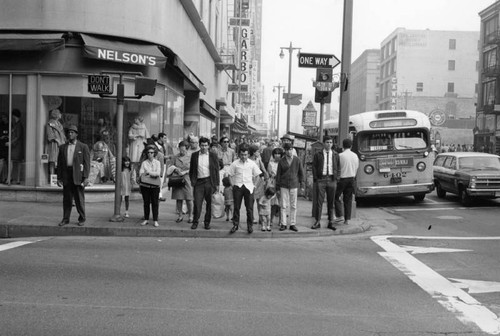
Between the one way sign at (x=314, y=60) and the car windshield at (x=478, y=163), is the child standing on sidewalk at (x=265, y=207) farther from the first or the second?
the car windshield at (x=478, y=163)

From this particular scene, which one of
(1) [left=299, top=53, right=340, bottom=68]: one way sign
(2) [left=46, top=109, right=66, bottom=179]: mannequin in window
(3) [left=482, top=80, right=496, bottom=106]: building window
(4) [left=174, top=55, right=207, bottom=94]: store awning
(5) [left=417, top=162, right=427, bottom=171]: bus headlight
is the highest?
(3) [left=482, top=80, right=496, bottom=106]: building window

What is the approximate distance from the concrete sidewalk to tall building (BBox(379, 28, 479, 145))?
280ft

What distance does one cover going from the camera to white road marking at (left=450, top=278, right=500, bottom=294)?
6.72 meters

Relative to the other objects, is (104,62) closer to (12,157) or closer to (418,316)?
(12,157)

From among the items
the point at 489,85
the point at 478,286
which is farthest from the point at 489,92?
the point at 478,286

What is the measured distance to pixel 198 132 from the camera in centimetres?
2616

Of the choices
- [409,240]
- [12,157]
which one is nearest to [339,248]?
[409,240]

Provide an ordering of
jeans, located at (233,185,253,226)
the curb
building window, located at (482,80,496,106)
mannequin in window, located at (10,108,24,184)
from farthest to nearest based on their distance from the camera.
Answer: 1. building window, located at (482,80,496,106)
2. mannequin in window, located at (10,108,24,184)
3. jeans, located at (233,185,253,226)
4. the curb

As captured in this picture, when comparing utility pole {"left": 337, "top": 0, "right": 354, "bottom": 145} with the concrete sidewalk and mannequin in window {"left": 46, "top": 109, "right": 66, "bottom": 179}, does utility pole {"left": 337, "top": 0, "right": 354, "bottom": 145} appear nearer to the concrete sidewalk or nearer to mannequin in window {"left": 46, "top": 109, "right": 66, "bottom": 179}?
the concrete sidewalk

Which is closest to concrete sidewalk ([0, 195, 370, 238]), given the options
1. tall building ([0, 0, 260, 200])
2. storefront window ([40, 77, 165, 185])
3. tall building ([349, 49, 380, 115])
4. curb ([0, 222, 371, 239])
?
curb ([0, 222, 371, 239])

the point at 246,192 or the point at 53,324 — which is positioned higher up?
the point at 246,192

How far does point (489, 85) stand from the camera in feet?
192

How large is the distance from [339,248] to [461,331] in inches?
179

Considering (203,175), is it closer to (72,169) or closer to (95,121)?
(72,169)
